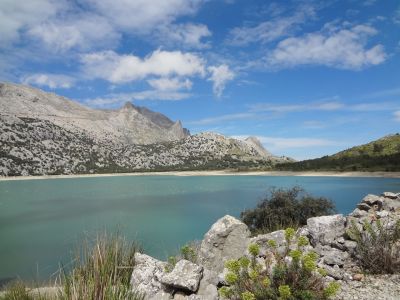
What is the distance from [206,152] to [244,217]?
178m

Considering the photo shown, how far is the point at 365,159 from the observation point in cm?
9406

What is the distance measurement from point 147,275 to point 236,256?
2958 mm

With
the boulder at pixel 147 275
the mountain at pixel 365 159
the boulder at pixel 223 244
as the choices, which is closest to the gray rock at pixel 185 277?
the boulder at pixel 147 275

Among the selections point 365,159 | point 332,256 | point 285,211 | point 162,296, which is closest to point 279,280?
point 162,296

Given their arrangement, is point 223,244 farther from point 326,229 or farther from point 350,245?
point 350,245

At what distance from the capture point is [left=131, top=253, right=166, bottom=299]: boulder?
21.9 feet

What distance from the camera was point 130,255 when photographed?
7.96 m

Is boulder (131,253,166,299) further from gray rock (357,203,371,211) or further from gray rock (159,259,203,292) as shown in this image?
gray rock (357,203,371,211)

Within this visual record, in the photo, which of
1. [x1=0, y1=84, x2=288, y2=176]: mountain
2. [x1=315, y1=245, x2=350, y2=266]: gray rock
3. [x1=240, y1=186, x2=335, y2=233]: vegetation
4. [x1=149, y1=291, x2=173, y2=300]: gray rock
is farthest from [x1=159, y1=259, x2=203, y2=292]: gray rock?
[x1=0, y1=84, x2=288, y2=176]: mountain

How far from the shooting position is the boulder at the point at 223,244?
929cm

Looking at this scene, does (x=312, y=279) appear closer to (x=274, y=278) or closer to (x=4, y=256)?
(x=274, y=278)

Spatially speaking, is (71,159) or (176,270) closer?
(176,270)

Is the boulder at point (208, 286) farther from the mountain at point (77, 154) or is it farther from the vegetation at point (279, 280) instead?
the mountain at point (77, 154)

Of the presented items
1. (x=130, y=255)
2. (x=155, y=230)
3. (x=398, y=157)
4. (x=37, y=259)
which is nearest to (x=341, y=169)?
(x=398, y=157)
